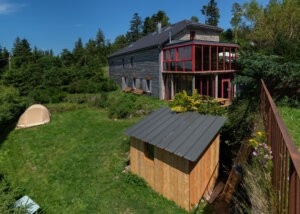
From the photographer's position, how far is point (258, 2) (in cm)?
3591

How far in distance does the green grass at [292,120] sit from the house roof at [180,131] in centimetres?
200

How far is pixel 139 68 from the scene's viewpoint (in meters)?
28.0

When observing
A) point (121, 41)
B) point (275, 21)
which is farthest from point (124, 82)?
point (121, 41)

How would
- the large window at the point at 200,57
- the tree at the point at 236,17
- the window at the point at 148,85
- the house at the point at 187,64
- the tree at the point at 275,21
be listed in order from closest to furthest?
the large window at the point at 200,57, the house at the point at 187,64, the window at the point at 148,85, the tree at the point at 275,21, the tree at the point at 236,17

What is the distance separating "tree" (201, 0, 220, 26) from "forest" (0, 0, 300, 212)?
810cm

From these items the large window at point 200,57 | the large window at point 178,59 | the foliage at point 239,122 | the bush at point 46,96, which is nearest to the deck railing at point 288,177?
the foliage at point 239,122

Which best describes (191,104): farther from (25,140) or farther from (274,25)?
(274,25)

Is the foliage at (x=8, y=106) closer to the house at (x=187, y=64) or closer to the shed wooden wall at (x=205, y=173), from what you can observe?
the house at (x=187, y=64)

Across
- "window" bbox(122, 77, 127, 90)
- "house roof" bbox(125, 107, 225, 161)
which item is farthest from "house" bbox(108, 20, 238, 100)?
"house roof" bbox(125, 107, 225, 161)

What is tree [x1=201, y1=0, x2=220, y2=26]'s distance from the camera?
67938 millimetres

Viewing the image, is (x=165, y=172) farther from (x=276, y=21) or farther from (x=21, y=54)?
(x=21, y=54)

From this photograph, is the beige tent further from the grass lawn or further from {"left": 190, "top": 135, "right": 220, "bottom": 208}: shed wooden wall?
{"left": 190, "top": 135, "right": 220, "bottom": 208}: shed wooden wall

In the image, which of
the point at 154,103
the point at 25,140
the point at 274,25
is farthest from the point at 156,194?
the point at 274,25

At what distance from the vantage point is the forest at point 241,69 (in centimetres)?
1173
